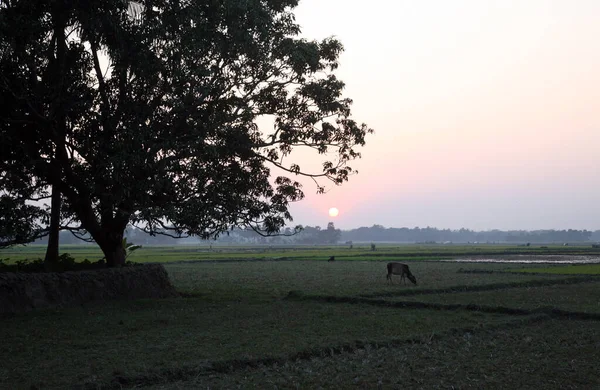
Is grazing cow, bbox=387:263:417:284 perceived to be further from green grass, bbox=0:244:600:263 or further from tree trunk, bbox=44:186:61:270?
green grass, bbox=0:244:600:263

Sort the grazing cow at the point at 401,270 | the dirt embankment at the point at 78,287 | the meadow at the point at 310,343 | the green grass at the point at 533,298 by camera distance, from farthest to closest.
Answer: the grazing cow at the point at 401,270
the green grass at the point at 533,298
the dirt embankment at the point at 78,287
the meadow at the point at 310,343

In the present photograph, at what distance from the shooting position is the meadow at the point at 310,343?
38.9ft

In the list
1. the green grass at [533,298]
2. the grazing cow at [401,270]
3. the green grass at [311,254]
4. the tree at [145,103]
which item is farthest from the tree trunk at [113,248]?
the green grass at [311,254]

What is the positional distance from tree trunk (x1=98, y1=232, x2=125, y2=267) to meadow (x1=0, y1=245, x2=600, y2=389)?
106 inches

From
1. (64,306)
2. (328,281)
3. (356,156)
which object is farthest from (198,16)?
(328,281)

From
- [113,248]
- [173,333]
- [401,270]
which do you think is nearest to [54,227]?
[113,248]

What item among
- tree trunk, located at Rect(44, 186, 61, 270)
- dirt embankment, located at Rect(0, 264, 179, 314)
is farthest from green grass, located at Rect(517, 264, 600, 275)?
tree trunk, located at Rect(44, 186, 61, 270)

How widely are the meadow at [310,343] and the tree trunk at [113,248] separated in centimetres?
269

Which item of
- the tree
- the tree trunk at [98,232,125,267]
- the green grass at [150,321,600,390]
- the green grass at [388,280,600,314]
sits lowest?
the green grass at [150,321,600,390]

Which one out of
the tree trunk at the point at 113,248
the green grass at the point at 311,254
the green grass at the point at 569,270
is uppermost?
the tree trunk at the point at 113,248

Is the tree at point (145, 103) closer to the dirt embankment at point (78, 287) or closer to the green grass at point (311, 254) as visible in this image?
the dirt embankment at point (78, 287)

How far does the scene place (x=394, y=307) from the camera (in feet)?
76.4

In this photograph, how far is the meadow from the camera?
11.8 meters

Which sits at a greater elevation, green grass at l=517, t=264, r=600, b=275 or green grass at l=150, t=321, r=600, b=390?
green grass at l=517, t=264, r=600, b=275
